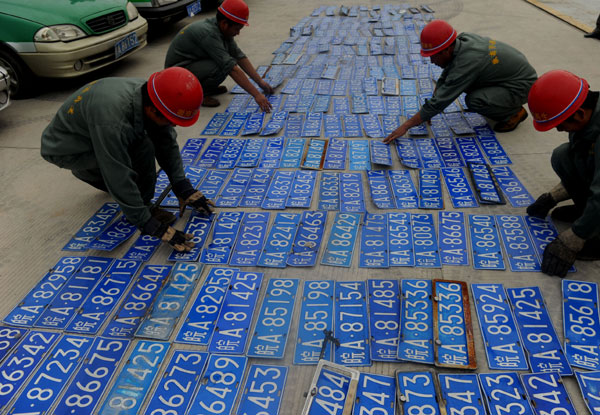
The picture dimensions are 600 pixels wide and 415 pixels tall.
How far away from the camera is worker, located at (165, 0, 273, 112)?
3900 millimetres

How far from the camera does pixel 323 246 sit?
2559 mm

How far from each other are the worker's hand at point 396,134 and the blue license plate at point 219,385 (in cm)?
242

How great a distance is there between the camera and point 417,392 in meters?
1.75

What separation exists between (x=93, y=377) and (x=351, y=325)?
130 centimetres

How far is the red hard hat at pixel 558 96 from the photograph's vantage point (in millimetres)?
1960

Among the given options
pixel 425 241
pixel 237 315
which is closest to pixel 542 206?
pixel 425 241

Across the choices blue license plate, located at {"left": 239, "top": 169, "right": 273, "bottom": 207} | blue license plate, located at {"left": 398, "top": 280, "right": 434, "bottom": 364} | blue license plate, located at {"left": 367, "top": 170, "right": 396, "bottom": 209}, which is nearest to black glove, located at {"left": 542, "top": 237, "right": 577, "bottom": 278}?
blue license plate, located at {"left": 398, "top": 280, "right": 434, "bottom": 364}

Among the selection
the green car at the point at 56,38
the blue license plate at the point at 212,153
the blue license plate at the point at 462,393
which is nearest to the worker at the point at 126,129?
the blue license plate at the point at 212,153

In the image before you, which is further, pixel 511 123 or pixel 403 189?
pixel 511 123

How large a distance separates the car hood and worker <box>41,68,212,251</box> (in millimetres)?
2637

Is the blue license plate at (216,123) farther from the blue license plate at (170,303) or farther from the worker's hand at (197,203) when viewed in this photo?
the blue license plate at (170,303)

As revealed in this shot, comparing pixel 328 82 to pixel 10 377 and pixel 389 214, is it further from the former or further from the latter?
pixel 10 377

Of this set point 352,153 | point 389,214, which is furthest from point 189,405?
point 352,153

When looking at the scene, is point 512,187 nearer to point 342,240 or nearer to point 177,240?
point 342,240
